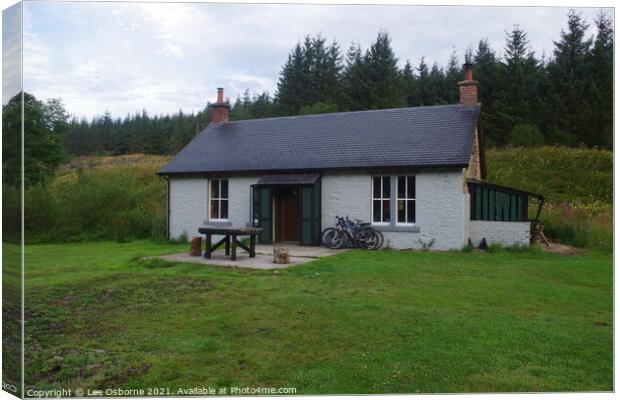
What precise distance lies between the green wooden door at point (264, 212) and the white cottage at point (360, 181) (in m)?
0.03

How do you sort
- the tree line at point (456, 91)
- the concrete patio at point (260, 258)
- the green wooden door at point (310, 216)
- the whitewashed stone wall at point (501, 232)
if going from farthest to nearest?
the green wooden door at point (310, 216), the whitewashed stone wall at point (501, 232), the concrete patio at point (260, 258), the tree line at point (456, 91)

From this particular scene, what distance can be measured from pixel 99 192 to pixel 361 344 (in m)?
14.5

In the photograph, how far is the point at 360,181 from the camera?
48.9 feet

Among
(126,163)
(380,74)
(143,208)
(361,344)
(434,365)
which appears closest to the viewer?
(434,365)

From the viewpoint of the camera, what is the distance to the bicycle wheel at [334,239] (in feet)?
47.4

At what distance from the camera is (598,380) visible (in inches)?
171

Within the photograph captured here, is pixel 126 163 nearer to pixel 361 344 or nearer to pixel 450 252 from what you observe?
pixel 450 252

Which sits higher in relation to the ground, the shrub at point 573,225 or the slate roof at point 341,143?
the slate roof at point 341,143

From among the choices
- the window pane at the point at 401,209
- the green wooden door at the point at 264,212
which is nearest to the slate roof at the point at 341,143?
the green wooden door at the point at 264,212

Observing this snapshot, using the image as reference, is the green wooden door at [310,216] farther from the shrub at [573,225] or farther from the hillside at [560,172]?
the shrub at [573,225]

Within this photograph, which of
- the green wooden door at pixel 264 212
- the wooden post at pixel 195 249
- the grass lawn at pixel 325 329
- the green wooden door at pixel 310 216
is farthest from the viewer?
the green wooden door at pixel 264 212

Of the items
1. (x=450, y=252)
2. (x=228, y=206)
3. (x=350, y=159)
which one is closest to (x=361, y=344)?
(x=450, y=252)

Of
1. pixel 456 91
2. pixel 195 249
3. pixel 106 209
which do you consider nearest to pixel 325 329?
pixel 195 249

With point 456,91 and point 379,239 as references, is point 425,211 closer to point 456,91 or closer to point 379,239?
point 379,239
